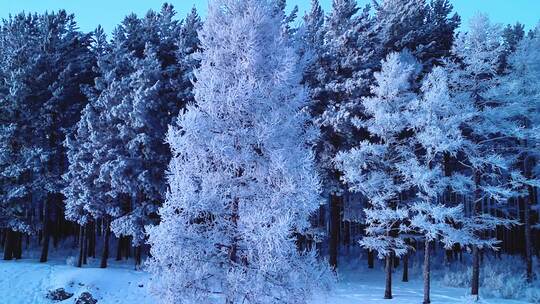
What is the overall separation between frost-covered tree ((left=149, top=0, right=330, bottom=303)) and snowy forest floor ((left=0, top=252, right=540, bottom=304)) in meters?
6.96

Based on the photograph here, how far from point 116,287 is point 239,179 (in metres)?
11.4

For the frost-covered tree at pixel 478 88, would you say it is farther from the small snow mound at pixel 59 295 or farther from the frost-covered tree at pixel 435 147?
the small snow mound at pixel 59 295

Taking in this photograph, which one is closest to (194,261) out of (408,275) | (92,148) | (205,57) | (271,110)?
(271,110)

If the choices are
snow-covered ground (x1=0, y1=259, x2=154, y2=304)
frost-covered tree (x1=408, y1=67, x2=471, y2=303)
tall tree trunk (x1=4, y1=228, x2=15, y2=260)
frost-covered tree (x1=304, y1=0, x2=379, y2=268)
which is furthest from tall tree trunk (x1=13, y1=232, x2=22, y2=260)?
frost-covered tree (x1=408, y1=67, x2=471, y2=303)

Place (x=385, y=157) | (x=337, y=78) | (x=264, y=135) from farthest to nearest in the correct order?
(x=337, y=78) → (x=385, y=157) → (x=264, y=135)

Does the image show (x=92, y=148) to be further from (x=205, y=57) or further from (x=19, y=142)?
(x=205, y=57)

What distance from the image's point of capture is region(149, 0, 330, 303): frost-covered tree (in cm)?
1100

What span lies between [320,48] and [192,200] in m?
16.3

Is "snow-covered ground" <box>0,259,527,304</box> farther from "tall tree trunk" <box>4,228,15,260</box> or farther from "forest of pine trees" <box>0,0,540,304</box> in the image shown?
"tall tree trunk" <box>4,228,15,260</box>

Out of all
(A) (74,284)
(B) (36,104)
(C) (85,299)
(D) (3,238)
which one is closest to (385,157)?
(C) (85,299)

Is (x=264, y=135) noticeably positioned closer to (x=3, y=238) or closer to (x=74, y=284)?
(x=74, y=284)

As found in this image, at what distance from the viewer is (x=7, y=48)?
28.6m

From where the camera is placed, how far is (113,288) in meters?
19.9

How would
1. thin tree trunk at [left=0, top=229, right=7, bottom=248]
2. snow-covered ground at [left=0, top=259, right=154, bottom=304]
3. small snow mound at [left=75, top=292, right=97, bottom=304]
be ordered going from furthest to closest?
thin tree trunk at [left=0, top=229, right=7, bottom=248] → snow-covered ground at [left=0, top=259, right=154, bottom=304] → small snow mound at [left=75, top=292, right=97, bottom=304]
